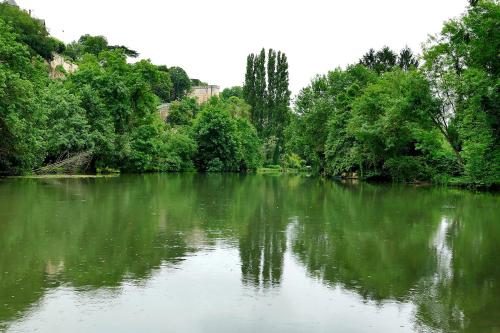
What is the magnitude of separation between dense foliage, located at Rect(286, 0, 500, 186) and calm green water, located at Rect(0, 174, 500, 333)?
808cm

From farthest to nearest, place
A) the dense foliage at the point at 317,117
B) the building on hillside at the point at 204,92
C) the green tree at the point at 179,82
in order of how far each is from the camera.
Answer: the building on hillside at the point at 204,92 → the green tree at the point at 179,82 → the dense foliage at the point at 317,117

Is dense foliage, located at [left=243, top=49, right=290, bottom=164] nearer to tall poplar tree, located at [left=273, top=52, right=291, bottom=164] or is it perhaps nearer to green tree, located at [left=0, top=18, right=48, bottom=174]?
tall poplar tree, located at [left=273, top=52, right=291, bottom=164]

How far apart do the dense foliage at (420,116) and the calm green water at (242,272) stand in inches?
318

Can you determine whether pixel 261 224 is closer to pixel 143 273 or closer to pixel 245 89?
pixel 143 273

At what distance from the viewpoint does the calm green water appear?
258 inches

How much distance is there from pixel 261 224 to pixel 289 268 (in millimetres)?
5587

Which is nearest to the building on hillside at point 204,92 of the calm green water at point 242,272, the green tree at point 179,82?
the green tree at point 179,82

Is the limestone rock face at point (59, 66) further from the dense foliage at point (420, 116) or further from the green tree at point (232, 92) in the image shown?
the green tree at point (232, 92)

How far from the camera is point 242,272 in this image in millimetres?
9086

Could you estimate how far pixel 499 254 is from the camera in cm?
1123

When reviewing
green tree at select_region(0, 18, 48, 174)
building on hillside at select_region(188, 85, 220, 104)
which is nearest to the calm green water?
green tree at select_region(0, 18, 48, 174)

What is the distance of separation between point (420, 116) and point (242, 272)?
30435 millimetres

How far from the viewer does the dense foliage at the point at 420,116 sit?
71.3ft

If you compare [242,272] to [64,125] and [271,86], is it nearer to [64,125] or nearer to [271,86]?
[64,125]
